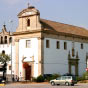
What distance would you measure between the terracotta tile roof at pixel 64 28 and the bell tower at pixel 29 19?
193 cm

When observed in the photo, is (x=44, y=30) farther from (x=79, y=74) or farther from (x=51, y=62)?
(x=79, y=74)

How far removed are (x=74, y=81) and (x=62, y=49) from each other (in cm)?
1803

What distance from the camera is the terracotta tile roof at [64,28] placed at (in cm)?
6550

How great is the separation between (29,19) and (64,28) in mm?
10075

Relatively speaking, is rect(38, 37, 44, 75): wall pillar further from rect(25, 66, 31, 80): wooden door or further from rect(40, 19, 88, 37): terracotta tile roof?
rect(40, 19, 88, 37): terracotta tile roof

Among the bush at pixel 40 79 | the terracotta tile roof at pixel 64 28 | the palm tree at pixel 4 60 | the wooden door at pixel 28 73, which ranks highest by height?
the terracotta tile roof at pixel 64 28

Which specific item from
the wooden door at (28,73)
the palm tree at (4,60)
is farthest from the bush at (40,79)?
the palm tree at (4,60)

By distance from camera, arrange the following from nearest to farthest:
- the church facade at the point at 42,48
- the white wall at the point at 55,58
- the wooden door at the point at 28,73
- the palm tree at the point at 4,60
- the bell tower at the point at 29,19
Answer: the church facade at the point at 42,48
the white wall at the point at 55,58
the bell tower at the point at 29,19
the wooden door at the point at 28,73
the palm tree at the point at 4,60

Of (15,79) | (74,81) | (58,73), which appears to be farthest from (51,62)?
(74,81)

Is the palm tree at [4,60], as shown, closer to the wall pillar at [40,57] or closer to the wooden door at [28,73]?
the wooden door at [28,73]

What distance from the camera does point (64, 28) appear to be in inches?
2773

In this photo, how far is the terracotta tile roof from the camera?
65500 millimetres

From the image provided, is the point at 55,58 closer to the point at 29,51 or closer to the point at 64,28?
the point at 29,51

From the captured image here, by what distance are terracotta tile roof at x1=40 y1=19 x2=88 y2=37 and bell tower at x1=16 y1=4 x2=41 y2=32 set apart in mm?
1935
